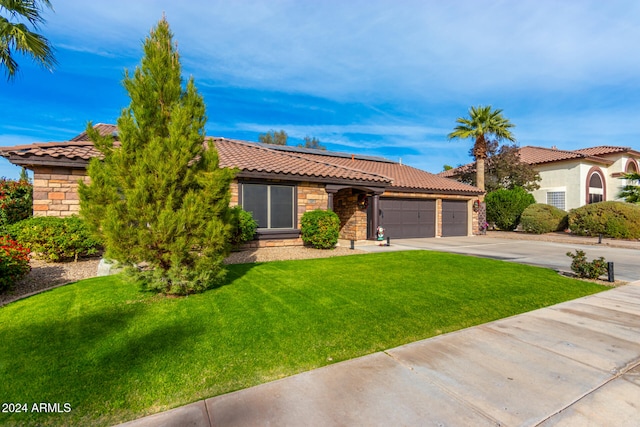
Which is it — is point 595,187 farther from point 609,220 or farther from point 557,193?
point 609,220

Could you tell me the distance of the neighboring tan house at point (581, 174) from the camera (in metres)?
23.1

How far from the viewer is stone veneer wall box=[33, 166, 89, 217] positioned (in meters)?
8.09

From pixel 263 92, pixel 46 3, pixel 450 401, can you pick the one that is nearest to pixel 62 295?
pixel 450 401

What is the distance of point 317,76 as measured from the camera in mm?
17359

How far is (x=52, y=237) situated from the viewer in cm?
702

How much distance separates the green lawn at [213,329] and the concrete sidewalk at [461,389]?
251 mm

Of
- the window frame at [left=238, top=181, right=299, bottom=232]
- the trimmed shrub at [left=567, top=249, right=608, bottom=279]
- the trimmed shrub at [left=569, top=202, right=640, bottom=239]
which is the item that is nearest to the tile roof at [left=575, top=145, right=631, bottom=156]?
the trimmed shrub at [left=569, top=202, right=640, bottom=239]

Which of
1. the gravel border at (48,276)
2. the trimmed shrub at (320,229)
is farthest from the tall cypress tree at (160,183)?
the trimmed shrub at (320,229)

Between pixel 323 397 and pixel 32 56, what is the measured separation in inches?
484

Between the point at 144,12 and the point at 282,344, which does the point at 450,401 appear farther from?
the point at 144,12

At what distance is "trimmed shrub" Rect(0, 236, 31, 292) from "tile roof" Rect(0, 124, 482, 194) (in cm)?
337

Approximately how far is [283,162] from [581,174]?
2456cm

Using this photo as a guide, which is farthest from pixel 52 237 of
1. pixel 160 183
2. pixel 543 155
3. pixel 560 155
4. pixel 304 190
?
pixel 543 155

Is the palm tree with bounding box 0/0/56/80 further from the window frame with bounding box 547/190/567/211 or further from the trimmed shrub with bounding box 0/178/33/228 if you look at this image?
the window frame with bounding box 547/190/567/211
